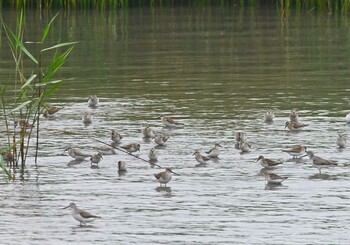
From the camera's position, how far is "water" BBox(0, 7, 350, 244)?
40.8 feet

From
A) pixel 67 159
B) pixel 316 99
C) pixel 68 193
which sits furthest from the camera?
pixel 316 99

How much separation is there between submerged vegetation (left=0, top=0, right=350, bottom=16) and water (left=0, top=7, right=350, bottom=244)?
5906mm

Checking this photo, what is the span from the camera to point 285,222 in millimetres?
12500

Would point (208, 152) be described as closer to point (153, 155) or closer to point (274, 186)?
point (153, 155)

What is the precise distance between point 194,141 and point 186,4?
31.3 meters

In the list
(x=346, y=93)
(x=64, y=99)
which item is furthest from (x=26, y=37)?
(x=346, y=93)

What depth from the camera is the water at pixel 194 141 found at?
12.4 metres

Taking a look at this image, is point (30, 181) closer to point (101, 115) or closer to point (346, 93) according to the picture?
point (101, 115)

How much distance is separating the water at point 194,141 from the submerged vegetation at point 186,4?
591cm

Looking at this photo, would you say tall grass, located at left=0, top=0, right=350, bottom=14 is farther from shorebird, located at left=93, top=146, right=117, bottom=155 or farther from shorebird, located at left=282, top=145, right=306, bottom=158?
shorebird, located at left=93, top=146, right=117, bottom=155

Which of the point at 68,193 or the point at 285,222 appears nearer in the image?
the point at 285,222

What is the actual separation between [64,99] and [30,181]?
8.56m

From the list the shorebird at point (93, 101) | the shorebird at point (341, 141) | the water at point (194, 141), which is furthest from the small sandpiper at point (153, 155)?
the shorebird at point (93, 101)

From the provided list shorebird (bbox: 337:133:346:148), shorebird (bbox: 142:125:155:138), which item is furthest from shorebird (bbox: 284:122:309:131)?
shorebird (bbox: 142:125:155:138)
